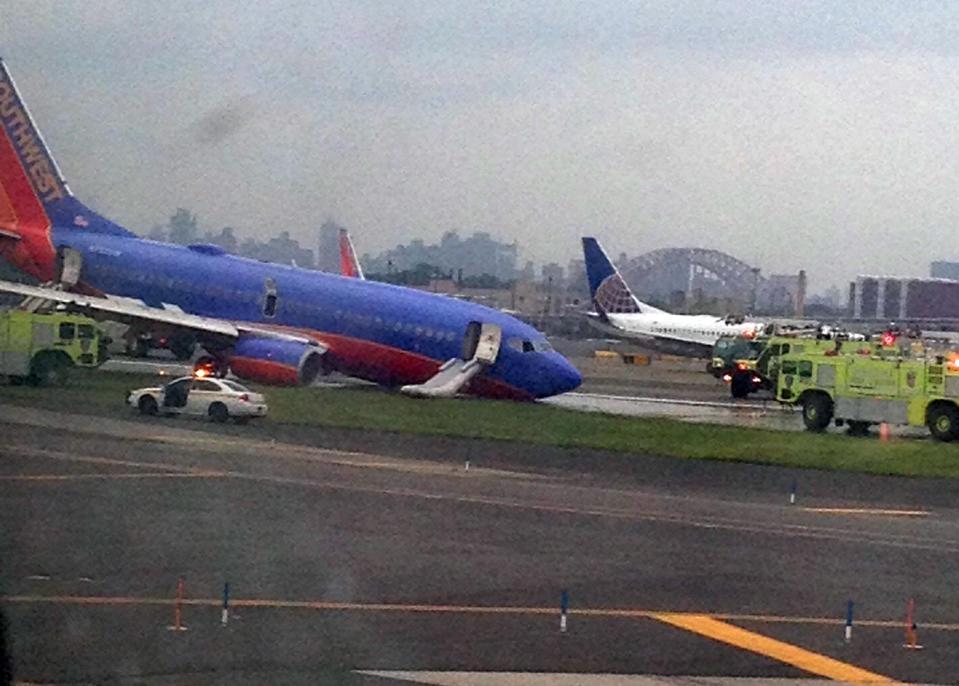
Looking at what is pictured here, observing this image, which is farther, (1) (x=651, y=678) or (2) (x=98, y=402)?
(2) (x=98, y=402)

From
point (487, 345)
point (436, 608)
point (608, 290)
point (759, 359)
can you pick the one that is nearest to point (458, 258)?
point (487, 345)

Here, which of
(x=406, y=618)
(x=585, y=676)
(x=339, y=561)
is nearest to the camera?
(x=585, y=676)

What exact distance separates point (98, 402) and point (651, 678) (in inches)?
1159

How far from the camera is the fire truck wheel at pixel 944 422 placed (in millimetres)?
47750

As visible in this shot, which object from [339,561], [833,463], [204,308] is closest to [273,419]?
[204,308]

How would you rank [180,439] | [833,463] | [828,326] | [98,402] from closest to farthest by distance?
[180,439], [833,463], [98,402], [828,326]

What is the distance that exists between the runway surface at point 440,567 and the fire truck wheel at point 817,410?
563 inches

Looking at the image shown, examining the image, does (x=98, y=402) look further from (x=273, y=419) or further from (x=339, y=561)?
(x=339, y=561)

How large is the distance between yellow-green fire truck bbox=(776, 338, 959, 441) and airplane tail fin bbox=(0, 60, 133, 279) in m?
21.5

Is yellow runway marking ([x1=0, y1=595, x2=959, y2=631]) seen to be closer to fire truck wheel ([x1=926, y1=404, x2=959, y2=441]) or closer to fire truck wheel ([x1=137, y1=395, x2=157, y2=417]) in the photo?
fire truck wheel ([x1=137, y1=395, x2=157, y2=417])

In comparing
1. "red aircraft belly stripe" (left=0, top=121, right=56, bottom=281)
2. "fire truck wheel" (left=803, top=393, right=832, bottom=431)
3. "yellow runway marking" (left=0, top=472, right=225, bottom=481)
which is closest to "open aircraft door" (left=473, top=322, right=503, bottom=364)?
"fire truck wheel" (left=803, top=393, right=832, bottom=431)

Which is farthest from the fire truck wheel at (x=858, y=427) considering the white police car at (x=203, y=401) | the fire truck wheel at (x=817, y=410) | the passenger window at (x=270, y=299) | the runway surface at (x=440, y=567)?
the white police car at (x=203, y=401)

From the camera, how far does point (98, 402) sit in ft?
142

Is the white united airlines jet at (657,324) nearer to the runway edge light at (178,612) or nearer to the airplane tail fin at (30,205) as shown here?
the airplane tail fin at (30,205)
